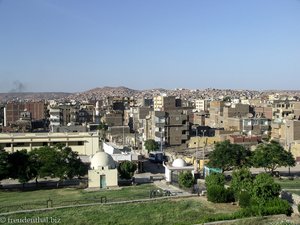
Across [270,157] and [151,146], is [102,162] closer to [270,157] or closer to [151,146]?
[270,157]

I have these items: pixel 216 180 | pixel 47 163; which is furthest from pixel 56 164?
pixel 216 180

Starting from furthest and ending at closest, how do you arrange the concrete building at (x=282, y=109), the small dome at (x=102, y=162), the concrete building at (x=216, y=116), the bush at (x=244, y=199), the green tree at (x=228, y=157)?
the concrete building at (x=216, y=116) < the concrete building at (x=282, y=109) < the green tree at (x=228, y=157) < the small dome at (x=102, y=162) < the bush at (x=244, y=199)

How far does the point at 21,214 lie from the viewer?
2130cm

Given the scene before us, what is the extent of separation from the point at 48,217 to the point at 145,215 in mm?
4366

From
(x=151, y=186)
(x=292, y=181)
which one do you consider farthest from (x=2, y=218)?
(x=292, y=181)

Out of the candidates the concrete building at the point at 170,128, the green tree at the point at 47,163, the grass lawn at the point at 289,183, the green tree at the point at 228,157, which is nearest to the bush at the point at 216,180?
the grass lawn at the point at 289,183

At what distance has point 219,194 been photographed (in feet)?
74.7

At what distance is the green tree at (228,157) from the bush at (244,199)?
1154cm

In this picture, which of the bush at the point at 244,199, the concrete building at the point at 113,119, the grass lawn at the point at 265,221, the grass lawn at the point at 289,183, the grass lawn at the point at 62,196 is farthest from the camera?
the concrete building at the point at 113,119

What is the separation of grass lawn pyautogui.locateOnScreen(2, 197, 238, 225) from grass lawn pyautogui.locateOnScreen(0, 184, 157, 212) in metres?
1.73

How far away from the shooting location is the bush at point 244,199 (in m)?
21.1

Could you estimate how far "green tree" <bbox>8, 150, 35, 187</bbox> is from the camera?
95.5ft

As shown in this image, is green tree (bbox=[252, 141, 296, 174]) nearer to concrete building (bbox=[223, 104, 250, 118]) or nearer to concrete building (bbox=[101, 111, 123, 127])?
concrete building (bbox=[223, 104, 250, 118])

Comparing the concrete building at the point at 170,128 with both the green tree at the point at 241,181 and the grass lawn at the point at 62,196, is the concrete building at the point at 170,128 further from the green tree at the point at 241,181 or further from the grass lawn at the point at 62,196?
the green tree at the point at 241,181
